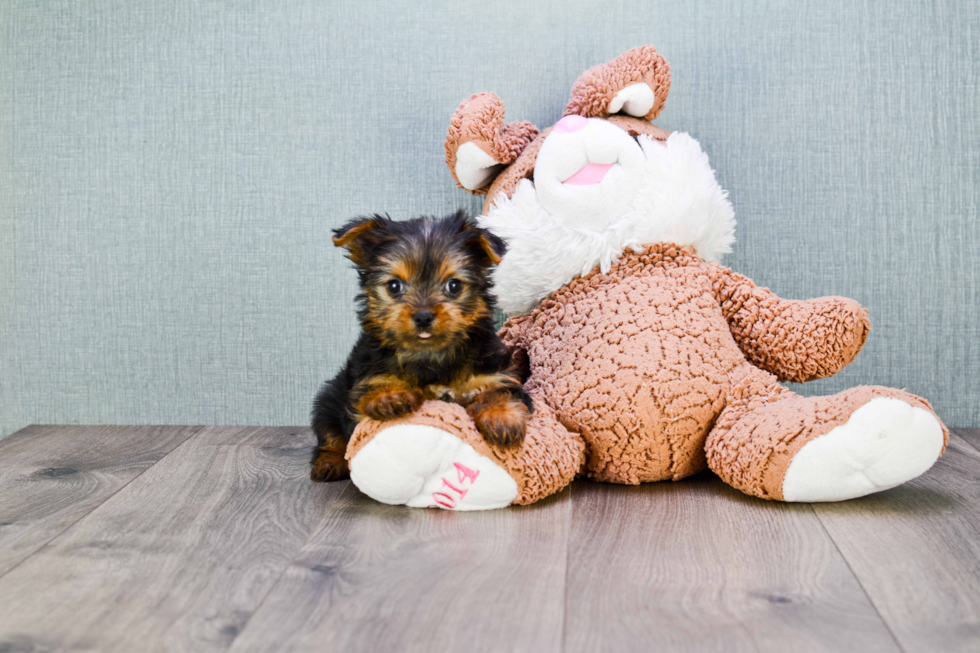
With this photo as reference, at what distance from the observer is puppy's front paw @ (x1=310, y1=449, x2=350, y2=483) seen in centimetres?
213

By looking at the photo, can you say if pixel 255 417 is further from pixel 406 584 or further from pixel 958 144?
pixel 958 144

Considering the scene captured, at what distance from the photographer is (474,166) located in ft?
7.51

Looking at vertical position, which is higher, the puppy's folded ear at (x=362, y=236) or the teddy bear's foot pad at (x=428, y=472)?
the puppy's folded ear at (x=362, y=236)

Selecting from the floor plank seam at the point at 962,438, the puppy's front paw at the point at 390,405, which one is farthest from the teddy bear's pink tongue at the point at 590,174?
the floor plank seam at the point at 962,438

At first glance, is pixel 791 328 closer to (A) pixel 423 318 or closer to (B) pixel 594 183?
(B) pixel 594 183

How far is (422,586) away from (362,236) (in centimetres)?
84

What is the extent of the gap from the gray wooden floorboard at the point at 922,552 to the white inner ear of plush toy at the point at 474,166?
4.20ft

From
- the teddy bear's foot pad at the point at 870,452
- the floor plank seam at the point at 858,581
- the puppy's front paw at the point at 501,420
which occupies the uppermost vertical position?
the puppy's front paw at the point at 501,420

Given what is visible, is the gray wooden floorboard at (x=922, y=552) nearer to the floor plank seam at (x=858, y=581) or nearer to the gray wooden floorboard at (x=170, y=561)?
the floor plank seam at (x=858, y=581)

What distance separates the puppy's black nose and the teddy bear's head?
1.80 ft

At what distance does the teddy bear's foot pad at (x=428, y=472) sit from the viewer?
1715 millimetres

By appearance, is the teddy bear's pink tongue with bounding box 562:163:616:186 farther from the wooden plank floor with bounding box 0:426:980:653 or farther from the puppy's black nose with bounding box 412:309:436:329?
the wooden plank floor with bounding box 0:426:980:653

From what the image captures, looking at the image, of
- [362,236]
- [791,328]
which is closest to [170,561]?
[362,236]

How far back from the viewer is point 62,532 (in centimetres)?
175
